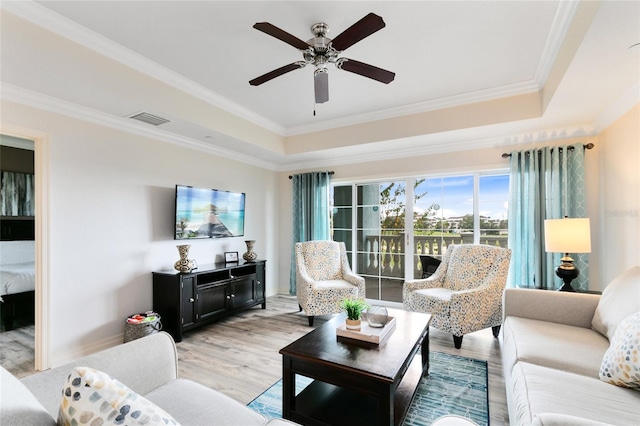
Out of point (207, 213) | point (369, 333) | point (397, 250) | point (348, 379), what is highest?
point (207, 213)

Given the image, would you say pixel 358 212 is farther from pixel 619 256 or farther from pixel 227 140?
pixel 619 256

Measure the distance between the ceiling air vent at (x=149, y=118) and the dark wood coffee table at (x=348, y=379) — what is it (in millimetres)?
2537

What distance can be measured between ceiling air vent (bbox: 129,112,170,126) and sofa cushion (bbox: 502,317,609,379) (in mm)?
3520

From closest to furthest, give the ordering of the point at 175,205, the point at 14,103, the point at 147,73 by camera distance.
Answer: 1. the point at 14,103
2. the point at 147,73
3. the point at 175,205

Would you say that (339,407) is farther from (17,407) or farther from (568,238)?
(568,238)

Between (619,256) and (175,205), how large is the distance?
4.53m

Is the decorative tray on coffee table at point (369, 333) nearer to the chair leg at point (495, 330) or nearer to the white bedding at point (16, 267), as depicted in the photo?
the chair leg at point (495, 330)

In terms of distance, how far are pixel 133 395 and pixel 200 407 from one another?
61 cm

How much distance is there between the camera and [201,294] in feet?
11.4

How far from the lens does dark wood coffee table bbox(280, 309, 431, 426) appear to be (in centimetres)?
161

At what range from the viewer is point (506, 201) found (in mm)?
3852

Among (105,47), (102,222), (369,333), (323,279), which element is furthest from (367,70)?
(102,222)

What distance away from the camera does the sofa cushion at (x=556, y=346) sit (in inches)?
65.6

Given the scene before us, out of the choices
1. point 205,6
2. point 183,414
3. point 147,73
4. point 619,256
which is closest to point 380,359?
point 183,414
